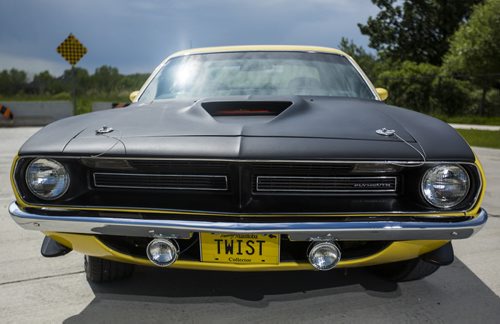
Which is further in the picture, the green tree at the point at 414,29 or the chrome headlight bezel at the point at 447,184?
the green tree at the point at 414,29

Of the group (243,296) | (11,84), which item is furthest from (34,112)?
(243,296)

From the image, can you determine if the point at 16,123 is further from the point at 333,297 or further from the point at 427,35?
the point at 427,35

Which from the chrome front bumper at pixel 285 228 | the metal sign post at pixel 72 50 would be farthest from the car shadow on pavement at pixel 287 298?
the metal sign post at pixel 72 50

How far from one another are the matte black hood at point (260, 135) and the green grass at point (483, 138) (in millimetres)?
9685

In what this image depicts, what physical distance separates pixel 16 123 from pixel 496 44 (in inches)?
732

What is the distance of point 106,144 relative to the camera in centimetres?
219

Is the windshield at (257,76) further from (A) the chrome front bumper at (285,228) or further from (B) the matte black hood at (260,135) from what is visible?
(A) the chrome front bumper at (285,228)

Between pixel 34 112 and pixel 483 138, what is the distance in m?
14.9

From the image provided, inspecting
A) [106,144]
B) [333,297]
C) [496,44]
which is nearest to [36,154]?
[106,144]

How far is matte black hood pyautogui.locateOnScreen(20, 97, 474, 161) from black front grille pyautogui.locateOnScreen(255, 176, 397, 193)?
0.14 meters

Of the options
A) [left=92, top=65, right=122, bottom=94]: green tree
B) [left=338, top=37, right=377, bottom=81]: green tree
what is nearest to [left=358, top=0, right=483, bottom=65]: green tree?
[left=338, top=37, right=377, bottom=81]: green tree

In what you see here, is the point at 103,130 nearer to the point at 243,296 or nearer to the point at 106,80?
the point at 243,296

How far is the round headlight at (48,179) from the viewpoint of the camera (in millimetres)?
2236

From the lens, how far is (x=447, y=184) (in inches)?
85.8
